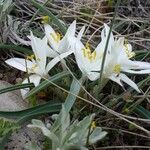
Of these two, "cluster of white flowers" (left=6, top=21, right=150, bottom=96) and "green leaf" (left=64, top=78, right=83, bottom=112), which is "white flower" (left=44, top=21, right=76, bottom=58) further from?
"green leaf" (left=64, top=78, right=83, bottom=112)

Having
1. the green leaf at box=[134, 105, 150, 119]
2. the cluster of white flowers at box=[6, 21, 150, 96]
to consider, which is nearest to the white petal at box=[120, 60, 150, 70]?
the cluster of white flowers at box=[6, 21, 150, 96]

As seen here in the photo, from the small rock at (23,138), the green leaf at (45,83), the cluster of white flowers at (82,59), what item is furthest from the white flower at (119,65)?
the small rock at (23,138)

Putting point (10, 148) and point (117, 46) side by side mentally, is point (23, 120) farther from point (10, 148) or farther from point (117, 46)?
point (117, 46)

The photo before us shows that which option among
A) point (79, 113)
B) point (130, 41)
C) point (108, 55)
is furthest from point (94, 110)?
point (130, 41)

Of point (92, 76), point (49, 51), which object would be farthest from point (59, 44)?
point (92, 76)

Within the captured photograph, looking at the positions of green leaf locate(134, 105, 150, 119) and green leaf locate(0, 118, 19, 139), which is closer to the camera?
green leaf locate(0, 118, 19, 139)

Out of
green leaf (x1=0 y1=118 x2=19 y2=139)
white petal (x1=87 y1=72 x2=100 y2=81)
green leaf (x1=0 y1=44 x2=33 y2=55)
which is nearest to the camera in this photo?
green leaf (x1=0 y1=118 x2=19 y2=139)

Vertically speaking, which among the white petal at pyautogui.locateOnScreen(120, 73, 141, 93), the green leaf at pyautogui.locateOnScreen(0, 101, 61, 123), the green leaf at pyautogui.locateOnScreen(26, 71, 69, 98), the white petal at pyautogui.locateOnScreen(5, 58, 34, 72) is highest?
the white petal at pyautogui.locateOnScreen(5, 58, 34, 72)

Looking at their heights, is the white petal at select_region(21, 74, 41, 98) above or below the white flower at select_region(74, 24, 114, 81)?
below
